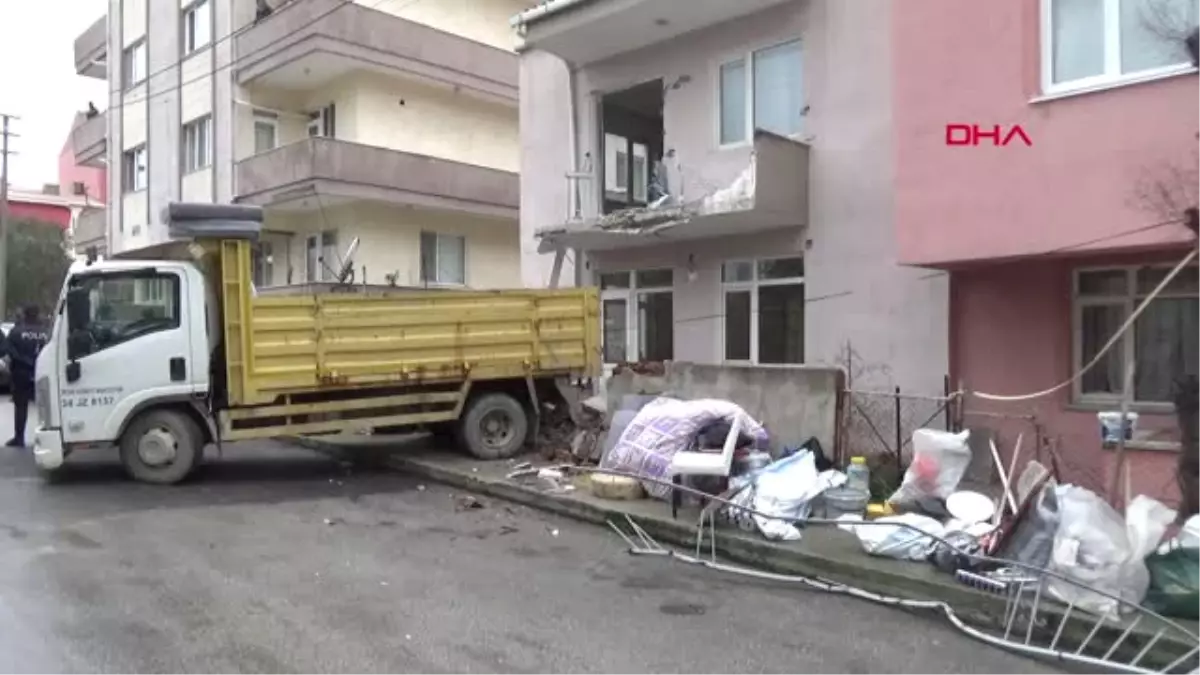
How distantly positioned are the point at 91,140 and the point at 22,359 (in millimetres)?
19864

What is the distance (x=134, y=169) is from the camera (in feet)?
93.7

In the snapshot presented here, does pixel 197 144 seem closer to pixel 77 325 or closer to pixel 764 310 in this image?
pixel 77 325

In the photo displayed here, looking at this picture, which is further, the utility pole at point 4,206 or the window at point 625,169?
the utility pole at point 4,206

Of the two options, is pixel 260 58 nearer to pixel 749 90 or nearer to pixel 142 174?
pixel 142 174

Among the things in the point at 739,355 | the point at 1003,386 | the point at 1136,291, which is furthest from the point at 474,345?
the point at 1136,291

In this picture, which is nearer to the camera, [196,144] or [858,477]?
[858,477]

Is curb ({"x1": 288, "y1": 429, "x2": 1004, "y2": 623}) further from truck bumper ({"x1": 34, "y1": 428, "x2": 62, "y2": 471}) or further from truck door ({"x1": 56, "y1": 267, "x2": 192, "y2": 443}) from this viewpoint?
truck bumper ({"x1": 34, "y1": 428, "x2": 62, "y2": 471})

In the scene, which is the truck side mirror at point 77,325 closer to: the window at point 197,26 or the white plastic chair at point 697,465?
the white plastic chair at point 697,465

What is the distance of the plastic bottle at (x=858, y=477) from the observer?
28.7ft

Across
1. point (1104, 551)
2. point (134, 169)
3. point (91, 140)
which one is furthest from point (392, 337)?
point (91, 140)

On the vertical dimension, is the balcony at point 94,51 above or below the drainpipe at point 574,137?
above

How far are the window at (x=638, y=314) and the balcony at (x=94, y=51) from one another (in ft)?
73.5

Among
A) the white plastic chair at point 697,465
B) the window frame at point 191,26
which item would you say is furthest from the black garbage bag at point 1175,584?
the window frame at point 191,26

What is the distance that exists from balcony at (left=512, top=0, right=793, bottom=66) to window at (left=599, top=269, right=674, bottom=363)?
3.34 metres
